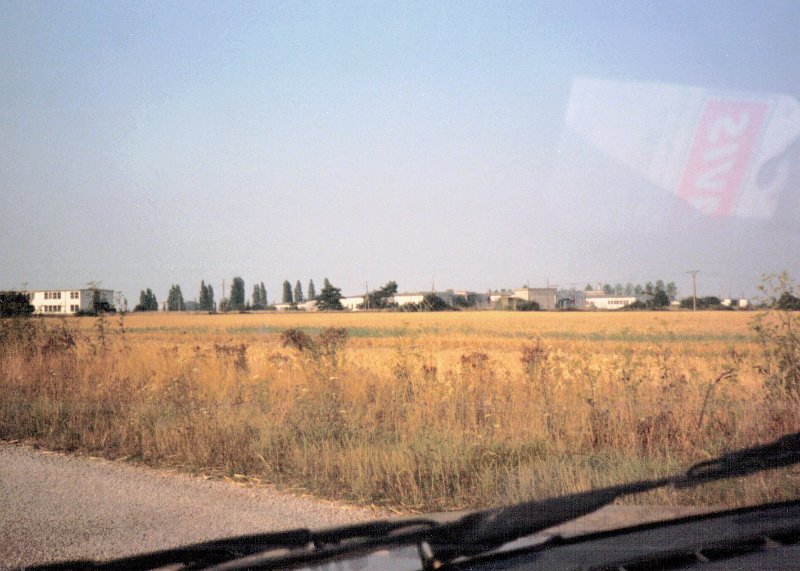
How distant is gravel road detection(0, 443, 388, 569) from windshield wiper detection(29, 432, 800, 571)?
7.07 ft

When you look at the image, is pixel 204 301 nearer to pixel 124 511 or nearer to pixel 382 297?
pixel 382 297

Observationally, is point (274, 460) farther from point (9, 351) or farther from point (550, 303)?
point (550, 303)

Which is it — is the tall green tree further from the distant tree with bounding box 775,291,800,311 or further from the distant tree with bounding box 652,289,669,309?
the distant tree with bounding box 775,291,800,311

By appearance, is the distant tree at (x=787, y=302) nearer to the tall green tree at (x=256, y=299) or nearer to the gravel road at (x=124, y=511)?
the gravel road at (x=124, y=511)

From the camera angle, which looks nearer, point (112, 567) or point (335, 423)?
point (112, 567)

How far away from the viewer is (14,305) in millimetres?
16984

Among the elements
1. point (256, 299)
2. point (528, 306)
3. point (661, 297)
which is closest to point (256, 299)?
point (256, 299)

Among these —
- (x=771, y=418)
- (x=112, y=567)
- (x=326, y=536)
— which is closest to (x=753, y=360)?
(x=771, y=418)

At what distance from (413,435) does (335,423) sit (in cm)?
116

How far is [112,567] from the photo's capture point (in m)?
2.35

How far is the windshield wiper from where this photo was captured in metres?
2.34

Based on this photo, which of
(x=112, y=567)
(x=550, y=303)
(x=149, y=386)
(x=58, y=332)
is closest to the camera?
(x=112, y=567)

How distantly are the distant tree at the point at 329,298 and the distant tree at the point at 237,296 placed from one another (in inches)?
572

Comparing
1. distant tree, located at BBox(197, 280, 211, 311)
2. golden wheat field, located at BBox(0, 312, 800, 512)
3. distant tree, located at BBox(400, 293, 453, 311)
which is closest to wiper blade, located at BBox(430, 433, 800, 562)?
golden wheat field, located at BBox(0, 312, 800, 512)
